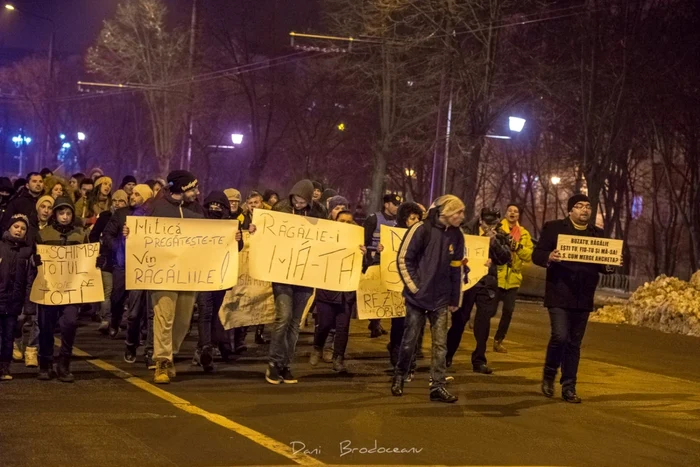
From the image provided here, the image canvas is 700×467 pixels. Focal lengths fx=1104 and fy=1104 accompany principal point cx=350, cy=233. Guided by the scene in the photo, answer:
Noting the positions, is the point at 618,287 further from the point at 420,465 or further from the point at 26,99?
the point at 26,99

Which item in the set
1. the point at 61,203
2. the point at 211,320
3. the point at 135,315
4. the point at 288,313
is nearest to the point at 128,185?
the point at 135,315

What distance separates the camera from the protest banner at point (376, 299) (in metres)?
11.8

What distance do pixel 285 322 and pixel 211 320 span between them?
4.57ft

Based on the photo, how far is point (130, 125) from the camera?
6775cm

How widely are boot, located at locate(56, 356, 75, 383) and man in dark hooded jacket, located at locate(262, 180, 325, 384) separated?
1.80 metres

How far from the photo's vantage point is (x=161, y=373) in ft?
32.7

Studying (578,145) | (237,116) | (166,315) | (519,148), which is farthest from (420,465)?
(237,116)

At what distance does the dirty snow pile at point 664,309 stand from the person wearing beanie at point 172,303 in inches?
390

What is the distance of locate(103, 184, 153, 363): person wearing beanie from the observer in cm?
1130

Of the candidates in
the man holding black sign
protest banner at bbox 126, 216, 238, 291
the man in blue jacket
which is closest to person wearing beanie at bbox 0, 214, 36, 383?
protest banner at bbox 126, 216, 238, 291

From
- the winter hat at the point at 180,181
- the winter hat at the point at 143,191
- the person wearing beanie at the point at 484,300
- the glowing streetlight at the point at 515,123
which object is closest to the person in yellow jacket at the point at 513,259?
the person wearing beanie at the point at 484,300

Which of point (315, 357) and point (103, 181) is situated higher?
point (103, 181)

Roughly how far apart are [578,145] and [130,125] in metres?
36.6

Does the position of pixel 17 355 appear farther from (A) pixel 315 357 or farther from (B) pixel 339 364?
(B) pixel 339 364
